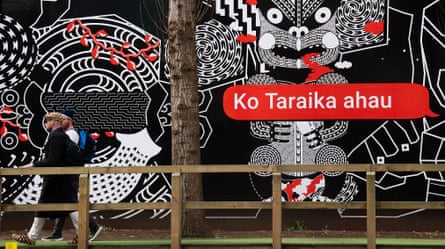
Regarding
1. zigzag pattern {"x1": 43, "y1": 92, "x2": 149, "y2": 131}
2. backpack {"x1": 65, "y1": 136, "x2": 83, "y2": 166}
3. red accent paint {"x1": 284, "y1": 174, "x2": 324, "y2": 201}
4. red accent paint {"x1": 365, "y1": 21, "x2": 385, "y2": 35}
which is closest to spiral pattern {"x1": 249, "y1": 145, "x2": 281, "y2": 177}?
red accent paint {"x1": 284, "y1": 174, "x2": 324, "y2": 201}

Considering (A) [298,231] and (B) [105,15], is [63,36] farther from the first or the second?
(A) [298,231]

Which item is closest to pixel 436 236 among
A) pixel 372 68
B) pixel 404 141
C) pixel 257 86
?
pixel 404 141

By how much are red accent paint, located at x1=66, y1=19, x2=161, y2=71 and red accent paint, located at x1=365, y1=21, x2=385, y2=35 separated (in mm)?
3432

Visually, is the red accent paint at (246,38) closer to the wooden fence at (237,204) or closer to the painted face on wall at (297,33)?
the painted face on wall at (297,33)

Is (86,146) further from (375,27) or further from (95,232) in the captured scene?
(375,27)

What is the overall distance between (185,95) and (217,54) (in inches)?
92.3

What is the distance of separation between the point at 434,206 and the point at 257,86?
420 cm

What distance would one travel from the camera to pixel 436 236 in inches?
511

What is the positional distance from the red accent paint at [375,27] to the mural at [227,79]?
2 centimetres

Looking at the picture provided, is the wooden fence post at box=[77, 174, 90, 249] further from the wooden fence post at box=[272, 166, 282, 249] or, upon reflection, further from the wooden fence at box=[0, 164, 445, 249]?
the wooden fence post at box=[272, 166, 282, 249]

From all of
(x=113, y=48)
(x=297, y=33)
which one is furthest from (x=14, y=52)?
(x=297, y=33)

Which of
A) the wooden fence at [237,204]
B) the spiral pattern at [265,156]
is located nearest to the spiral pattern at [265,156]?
the spiral pattern at [265,156]

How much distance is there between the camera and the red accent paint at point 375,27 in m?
13.4

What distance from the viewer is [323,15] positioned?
13.5 metres
